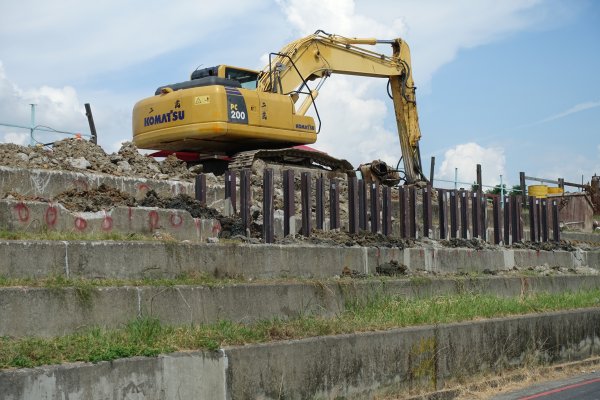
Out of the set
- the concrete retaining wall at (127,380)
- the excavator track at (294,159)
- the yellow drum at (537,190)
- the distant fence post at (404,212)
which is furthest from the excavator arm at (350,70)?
the concrete retaining wall at (127,380)

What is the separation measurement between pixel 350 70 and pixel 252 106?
5.10 metres

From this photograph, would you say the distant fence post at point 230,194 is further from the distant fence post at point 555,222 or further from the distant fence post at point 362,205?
the distant fence post at point 555,222

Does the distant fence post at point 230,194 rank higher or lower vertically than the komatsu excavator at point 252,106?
lower

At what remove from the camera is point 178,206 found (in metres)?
12.2

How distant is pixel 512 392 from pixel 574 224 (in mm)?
21078

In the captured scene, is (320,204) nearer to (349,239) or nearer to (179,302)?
(349,239)

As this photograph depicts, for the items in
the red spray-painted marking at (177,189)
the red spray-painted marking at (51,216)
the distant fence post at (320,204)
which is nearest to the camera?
the red spray-painted marking at (51,216)

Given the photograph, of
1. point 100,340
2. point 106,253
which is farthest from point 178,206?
point 100,340

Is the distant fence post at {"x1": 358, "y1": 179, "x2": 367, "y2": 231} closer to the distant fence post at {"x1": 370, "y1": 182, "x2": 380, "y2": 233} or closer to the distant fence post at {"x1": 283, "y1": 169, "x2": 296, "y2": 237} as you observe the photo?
the distant fence post at {"x1": 370, "y1": 182, "x2": 380, "y2": 233}

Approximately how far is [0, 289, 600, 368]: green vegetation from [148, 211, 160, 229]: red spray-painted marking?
7.72 feet

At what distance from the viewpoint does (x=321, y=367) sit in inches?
340

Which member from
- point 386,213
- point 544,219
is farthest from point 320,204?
point 544,219

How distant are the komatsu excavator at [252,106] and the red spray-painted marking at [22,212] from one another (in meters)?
7.65

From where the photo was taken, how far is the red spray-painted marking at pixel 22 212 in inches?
387
